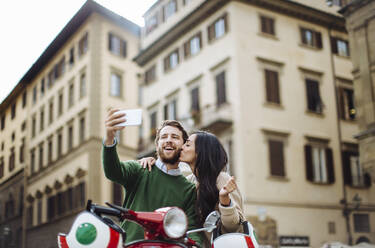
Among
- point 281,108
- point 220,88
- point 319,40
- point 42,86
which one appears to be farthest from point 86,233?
point 319,40

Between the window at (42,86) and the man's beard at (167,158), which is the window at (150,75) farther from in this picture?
the man's beard at (167,158)

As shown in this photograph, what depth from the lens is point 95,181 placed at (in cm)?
2739

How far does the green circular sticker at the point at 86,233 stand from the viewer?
233cm

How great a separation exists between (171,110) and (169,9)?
442 cm

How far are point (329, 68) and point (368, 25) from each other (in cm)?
690

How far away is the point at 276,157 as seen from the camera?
20.7 metres

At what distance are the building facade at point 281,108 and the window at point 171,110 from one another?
0.39ft

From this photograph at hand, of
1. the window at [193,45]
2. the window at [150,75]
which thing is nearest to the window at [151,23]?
the window at [150,75]

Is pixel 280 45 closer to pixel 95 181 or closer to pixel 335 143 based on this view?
pixel 335 143

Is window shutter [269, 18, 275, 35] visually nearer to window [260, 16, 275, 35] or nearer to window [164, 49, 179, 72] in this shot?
window [260, 16, 275, 35]

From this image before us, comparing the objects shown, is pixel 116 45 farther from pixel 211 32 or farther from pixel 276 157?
pixel 276 157

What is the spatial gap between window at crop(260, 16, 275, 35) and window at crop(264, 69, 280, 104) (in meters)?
1.56

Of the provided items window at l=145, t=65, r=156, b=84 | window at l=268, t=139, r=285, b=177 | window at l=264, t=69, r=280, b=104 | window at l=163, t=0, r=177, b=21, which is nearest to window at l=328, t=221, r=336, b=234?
window at l=268, t=139, r=285, b=177

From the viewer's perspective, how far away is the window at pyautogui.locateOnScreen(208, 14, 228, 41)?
2159 centimetres
